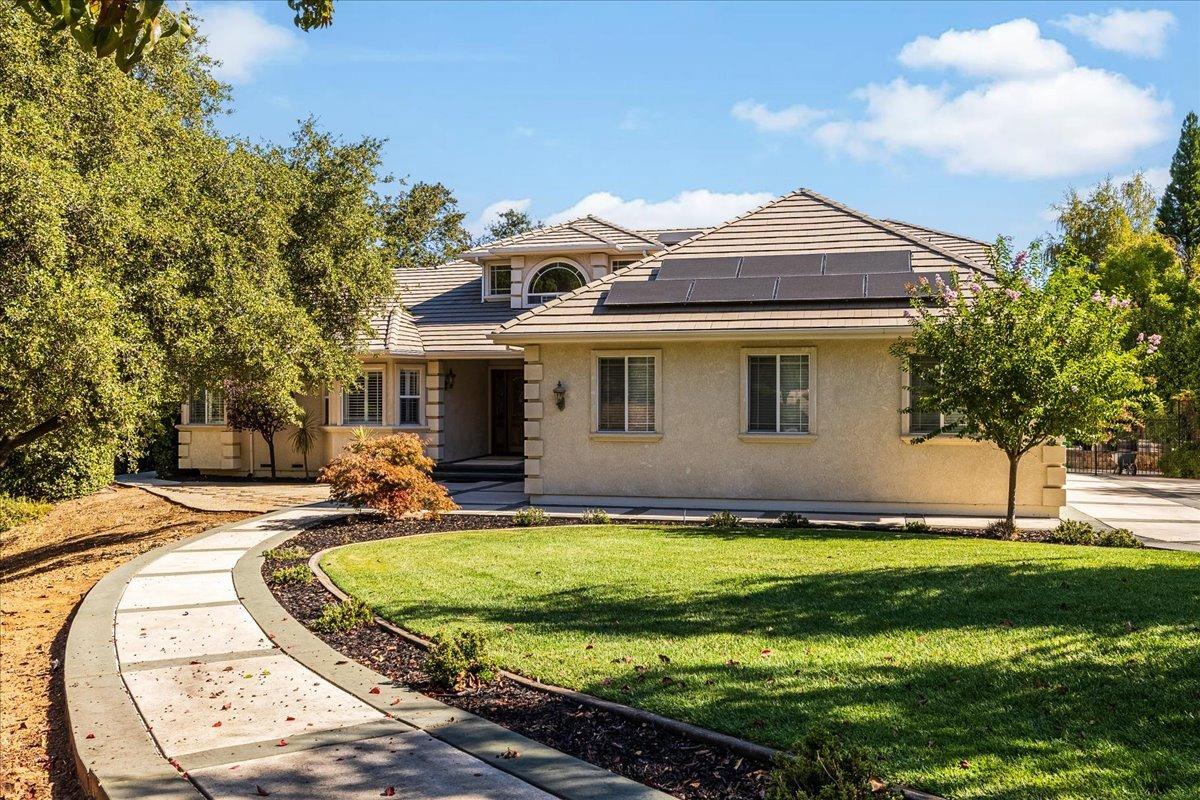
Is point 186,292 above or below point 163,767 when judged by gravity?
above

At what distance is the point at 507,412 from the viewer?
86.0ft

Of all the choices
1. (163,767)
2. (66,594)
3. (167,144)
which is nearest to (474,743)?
(163,767)

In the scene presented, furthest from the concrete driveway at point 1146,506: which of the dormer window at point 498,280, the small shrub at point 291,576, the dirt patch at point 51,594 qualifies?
the dormer window at point 498,280

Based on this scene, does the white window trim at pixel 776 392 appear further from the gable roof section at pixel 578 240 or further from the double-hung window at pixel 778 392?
the gable roof section at pixel 578 240

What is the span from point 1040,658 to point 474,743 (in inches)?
160

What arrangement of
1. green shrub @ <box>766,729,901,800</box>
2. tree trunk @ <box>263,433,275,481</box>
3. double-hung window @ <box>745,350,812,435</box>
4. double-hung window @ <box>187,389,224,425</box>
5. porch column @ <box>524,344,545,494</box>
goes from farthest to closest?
double-hung window @ <box>187,389,224,425</box>, tree trunk @ <box>263,433,275,481</box>, porch column @ <box>524,344,545,494</box>, double-hung window @ <box>745,350,812,435</box>, green shrub @ <box>766,729,901,800</box>

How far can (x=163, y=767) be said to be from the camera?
4.90m

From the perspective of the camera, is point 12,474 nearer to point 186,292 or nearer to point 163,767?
point 186,292

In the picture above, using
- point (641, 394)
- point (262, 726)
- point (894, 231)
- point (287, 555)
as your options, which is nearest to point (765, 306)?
point (641, 394)

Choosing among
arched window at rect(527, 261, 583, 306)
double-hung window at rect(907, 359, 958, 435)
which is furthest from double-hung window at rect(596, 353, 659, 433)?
arched window at rect(527, 261, 583, 306)

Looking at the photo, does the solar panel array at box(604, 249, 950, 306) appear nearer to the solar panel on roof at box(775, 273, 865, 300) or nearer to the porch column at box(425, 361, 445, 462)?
the solar panel on roof at box(775, 273, 865, 300)

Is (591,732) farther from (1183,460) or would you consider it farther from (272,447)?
(1183,460)

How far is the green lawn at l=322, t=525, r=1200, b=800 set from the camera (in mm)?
4703

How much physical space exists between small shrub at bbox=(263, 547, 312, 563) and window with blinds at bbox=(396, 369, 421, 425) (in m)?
11.3
